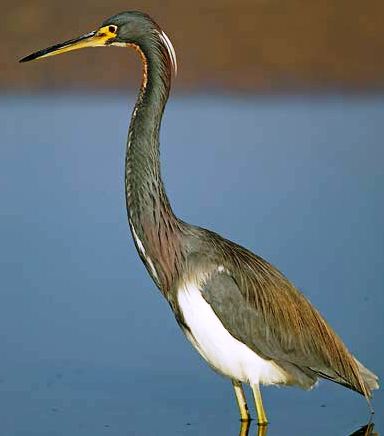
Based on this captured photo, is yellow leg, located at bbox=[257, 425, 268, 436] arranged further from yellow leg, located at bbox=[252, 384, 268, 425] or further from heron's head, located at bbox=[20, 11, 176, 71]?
heron's head, located at bbox=[20, 11, 176, 71]

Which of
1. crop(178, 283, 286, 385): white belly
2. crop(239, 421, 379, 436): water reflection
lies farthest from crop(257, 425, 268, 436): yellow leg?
crop(178, 283, 286, 385): white belly

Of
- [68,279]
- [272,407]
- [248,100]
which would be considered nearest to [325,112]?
[248,100]

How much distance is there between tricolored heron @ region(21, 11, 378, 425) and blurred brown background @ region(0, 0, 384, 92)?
979 centimetres

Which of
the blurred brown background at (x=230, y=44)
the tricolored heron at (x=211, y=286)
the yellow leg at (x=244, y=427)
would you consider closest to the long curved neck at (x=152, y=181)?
the tricolored heron at (x=211, y=286)

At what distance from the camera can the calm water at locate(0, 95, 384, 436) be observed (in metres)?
6.03

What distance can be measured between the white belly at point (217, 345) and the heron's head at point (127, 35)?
853mm

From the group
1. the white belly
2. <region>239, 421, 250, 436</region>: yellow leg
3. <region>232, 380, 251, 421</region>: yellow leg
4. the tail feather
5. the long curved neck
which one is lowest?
<region>239, 421, 250, 436</region>: yellow leg

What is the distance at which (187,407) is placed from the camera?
5.98m

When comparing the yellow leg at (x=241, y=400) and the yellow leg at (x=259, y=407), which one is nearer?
the yellow leg at (x=259, y=407)

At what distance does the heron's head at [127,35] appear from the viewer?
18.4 ft

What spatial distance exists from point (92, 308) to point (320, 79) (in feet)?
28.8

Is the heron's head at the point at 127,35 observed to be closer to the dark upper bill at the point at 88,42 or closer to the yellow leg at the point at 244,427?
the dark upper bill at the point at 88,42

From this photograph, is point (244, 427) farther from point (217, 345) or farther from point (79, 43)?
point (79, 43)

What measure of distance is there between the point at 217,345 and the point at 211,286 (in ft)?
0.68
